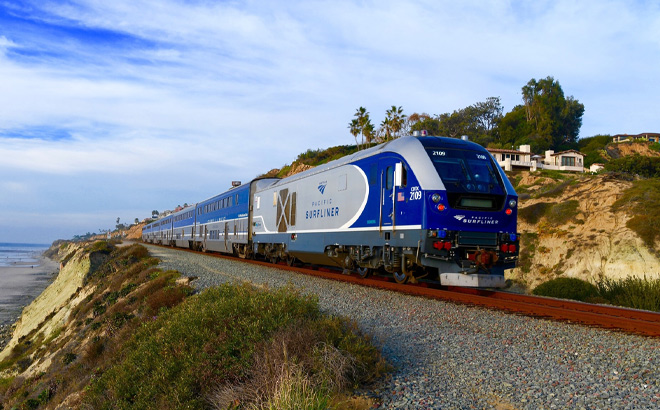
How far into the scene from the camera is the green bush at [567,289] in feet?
49.3

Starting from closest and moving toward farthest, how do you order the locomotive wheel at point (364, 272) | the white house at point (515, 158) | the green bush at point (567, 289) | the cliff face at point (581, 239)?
the locomotive wheel at point (364, 272) < the green bush at point (567, 289) < the cliff face at point (581, 239) < the white house at point (515, 158)

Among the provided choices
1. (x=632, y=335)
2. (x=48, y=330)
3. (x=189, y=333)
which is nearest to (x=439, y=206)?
(x=632, y=335)

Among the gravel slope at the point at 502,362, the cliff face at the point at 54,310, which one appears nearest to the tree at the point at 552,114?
the cliff face at the point at 54,310

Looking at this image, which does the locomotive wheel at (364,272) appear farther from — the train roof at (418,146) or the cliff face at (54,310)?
the cliff face at (54,310)

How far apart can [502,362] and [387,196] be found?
6282 mm

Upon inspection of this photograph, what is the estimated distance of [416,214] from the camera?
10492mm

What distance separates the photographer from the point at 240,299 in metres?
7.63

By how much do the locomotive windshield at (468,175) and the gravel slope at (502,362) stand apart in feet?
8.28

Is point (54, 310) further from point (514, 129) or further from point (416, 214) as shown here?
point (514, 129)

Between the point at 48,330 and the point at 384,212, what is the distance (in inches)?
800

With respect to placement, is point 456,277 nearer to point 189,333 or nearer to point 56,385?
point 189,333

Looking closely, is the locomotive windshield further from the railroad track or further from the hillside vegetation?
the hillside vegetation

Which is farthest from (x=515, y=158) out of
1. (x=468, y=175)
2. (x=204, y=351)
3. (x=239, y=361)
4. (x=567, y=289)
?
(x=239, y=361)

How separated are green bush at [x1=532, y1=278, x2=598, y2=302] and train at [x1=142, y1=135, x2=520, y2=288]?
5.42m
